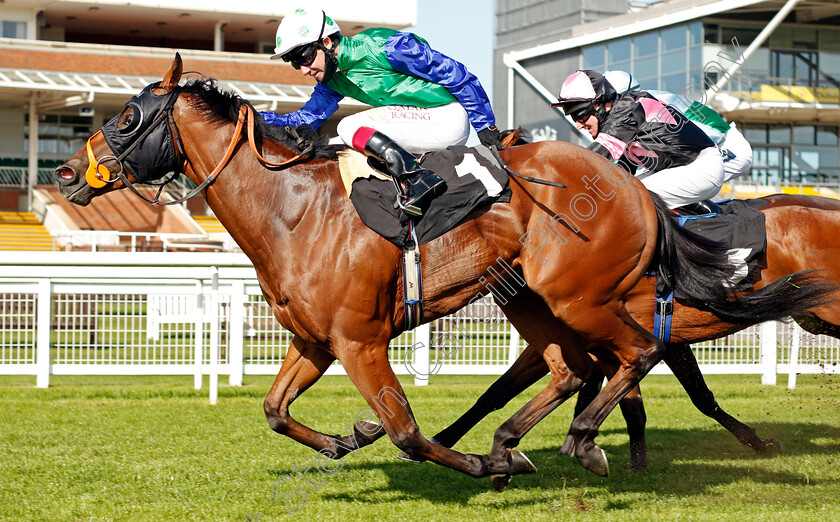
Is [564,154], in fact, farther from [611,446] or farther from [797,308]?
[611,446]

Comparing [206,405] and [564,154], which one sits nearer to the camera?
[564,154]

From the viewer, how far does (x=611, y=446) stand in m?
5.34

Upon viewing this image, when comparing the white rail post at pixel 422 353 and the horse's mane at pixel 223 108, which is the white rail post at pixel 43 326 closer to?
the white rail post at pixel 422 353

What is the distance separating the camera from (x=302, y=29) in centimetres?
359

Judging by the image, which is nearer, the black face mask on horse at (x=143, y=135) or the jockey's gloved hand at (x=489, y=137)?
the black face mask on horse at (x=143, y=135)

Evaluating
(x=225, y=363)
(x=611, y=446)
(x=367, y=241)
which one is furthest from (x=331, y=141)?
(x=225, y=363)

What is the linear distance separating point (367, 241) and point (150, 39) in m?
28.0

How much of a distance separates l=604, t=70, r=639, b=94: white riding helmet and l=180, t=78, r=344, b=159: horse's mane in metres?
1.63

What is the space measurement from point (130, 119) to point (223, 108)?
0.38 m

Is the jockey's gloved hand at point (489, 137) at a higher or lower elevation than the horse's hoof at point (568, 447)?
higher

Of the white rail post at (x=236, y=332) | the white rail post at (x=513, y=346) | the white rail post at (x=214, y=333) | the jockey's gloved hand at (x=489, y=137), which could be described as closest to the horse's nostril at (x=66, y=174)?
the jockey's gloved hand at (x=489, y=137)

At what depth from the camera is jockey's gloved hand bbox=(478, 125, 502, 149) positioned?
149 inches

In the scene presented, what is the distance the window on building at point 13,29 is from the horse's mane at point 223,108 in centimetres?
2451

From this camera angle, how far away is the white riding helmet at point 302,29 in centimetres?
358
